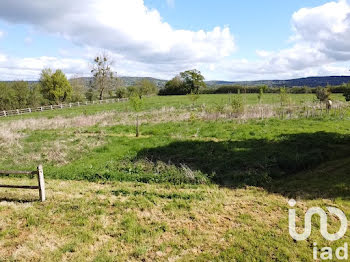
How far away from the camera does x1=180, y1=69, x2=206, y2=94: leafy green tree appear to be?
66.6 metres

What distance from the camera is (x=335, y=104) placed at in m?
22.3

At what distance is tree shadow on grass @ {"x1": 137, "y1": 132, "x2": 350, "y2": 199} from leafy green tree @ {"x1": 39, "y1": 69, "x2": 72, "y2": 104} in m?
42.8

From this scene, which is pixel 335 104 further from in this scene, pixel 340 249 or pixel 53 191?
Answer: pixel 53 191

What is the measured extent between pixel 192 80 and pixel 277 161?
62.7m

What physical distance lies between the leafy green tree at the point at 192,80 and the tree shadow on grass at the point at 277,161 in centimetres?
5425

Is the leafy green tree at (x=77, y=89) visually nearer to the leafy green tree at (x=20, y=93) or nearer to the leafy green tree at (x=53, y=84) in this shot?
the leafy green tree at (x=53, y=84)

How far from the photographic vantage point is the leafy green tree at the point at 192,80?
66588 mm

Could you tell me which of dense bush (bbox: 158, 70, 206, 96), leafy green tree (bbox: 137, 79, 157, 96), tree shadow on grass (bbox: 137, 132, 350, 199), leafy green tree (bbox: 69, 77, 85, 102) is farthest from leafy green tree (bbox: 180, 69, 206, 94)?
tree shadow on grass (bbox: 137, 132, 350, 199)

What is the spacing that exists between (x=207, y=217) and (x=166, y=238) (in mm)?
1349
